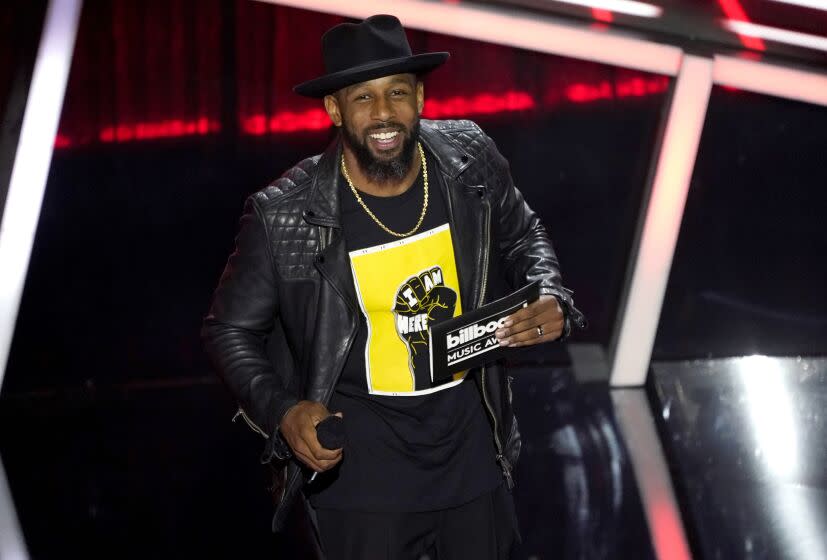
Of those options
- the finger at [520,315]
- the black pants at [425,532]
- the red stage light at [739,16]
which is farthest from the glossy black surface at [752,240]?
the finger at [520,315]

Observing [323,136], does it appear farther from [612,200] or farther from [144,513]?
[144,513]

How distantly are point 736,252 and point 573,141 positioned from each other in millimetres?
1076

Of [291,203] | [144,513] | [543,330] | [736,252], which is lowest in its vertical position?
[144,513]

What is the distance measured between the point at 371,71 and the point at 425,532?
1.04 m

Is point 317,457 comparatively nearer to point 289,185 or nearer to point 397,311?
point 397,311

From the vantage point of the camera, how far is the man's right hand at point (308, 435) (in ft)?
7.72

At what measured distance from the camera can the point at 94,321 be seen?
6105 mm

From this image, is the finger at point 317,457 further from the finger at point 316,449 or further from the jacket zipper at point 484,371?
the jacket zipper at point 484,371

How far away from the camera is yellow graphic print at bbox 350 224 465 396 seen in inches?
102

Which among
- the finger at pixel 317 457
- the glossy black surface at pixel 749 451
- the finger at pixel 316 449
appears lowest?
the glossy black surface at pixel 749 451

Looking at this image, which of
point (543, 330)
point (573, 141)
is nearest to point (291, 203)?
point (543, 330)

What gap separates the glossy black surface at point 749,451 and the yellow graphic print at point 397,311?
6.33ft

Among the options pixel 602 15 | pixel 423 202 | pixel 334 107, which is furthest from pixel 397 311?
pixel 602 15

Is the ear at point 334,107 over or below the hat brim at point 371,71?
below
